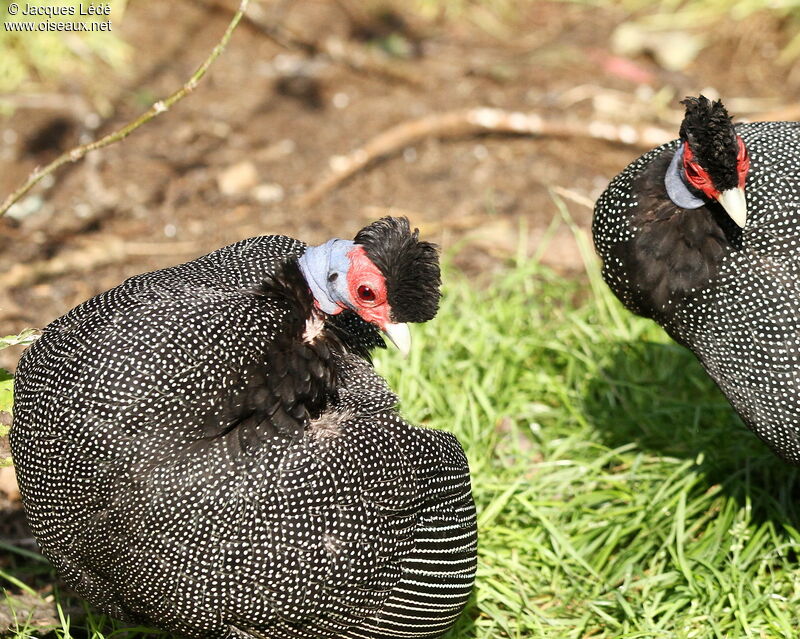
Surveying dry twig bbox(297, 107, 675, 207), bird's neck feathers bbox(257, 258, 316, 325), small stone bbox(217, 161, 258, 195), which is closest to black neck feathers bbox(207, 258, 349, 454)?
bird's neck feathers bbox(257, 258, 316, 325)

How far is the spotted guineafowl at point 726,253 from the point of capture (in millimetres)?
3258

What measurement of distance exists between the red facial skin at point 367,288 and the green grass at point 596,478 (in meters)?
1.30

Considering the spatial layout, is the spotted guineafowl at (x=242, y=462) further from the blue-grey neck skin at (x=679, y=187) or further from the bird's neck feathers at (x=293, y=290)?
the blue-grey neck skin at (x=679, y=187)

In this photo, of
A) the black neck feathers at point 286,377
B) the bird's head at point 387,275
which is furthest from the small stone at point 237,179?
the bird's head at point 387,275

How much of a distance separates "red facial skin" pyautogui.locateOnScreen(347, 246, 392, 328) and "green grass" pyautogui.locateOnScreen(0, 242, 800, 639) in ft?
4.26

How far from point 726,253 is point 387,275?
1.24 meters

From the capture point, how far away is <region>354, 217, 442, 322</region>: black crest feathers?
9.46 feet

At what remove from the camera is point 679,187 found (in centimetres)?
348

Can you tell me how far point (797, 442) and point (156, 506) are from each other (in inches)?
80.4

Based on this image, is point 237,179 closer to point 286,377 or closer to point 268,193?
point 268,193

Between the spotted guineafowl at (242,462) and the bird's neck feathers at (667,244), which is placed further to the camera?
the bird's neck feathers at (667,244)

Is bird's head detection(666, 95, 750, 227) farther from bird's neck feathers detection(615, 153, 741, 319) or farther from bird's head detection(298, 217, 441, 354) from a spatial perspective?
bird's head detection(298, 217, 441, 354)

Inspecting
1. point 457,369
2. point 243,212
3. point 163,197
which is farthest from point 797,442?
point 163,197

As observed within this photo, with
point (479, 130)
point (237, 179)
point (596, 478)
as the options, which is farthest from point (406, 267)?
point (479, 130)
